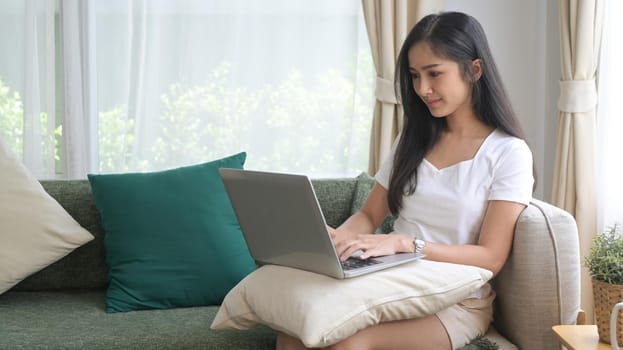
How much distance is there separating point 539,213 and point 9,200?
1.55 m

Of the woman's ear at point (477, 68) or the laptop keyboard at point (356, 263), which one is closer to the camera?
the laptop keyboard at point (356, 263)

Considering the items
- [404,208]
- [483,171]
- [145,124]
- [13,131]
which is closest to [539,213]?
[483,171]

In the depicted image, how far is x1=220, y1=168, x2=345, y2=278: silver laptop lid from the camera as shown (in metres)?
1.77

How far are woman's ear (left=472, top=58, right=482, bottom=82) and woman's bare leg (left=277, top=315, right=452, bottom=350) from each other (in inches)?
25.3

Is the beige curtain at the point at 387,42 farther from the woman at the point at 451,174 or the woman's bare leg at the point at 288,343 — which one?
the woman's bare leg at the point at 288,343

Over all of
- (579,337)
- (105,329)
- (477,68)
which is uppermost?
(477,68)

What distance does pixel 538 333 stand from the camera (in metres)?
2.01

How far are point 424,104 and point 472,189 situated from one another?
0.32 meters

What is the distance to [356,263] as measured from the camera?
6.16ft

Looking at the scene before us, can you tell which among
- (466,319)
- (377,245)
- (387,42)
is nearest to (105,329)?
(377,245)

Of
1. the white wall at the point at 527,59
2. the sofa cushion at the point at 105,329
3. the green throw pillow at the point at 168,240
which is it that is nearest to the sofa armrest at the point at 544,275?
the sofa cushion at the point at 105,329

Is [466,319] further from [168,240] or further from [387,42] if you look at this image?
[387,42]

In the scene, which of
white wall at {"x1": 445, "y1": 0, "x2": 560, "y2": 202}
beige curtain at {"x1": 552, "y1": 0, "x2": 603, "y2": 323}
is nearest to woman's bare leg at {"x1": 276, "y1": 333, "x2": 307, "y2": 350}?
beige curtain at {"x1": 552, "y1": 0, "x2": 603, "y2": 323}

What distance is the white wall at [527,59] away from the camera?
354 centimetres
